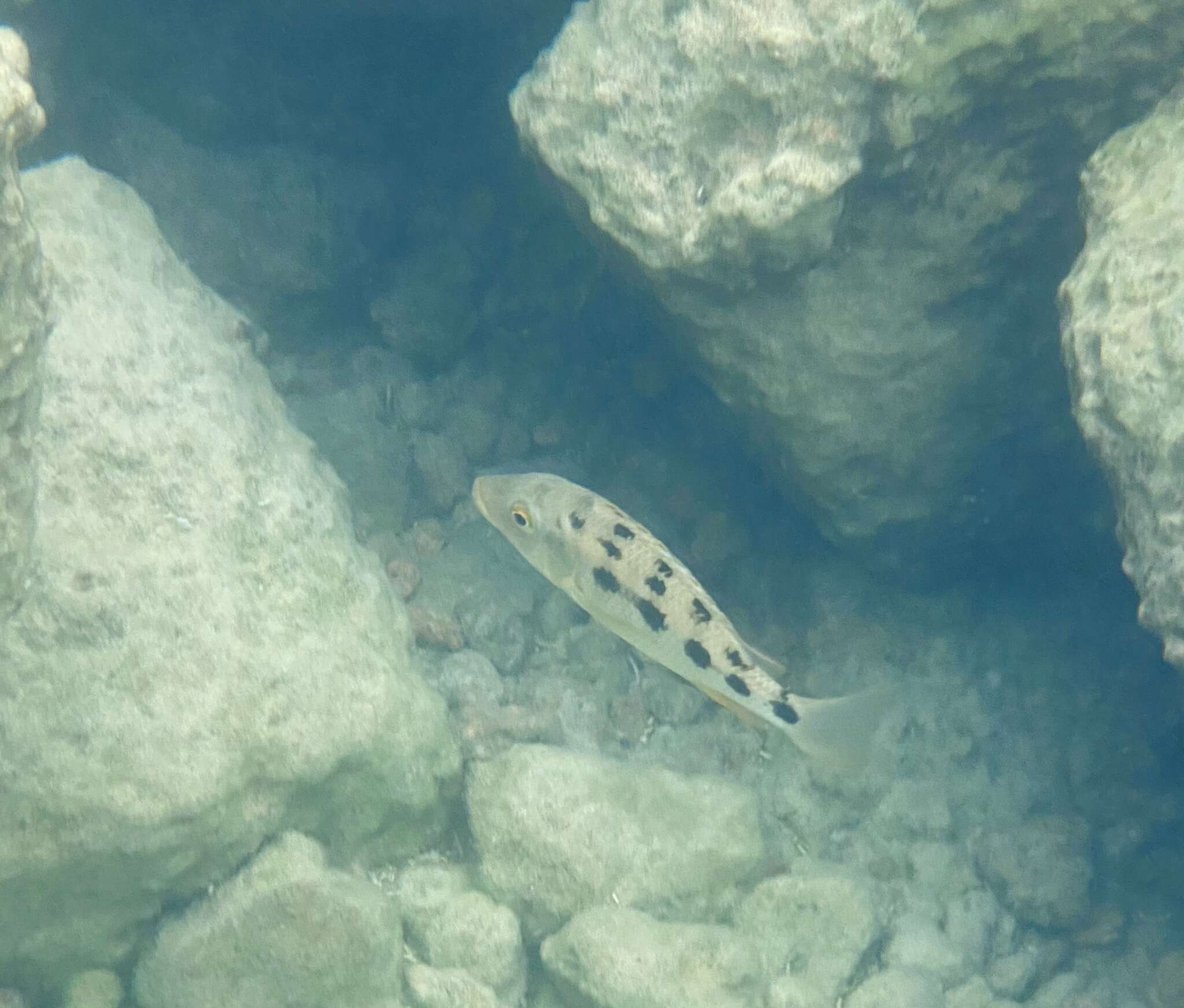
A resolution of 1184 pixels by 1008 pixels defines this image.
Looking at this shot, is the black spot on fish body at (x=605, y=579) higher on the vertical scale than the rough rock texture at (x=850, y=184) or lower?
lower

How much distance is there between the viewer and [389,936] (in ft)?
12.3

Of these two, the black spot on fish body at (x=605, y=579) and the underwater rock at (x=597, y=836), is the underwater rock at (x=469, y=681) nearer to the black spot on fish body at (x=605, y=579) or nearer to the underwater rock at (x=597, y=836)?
Result: the underwater rock at (x=597, y=836)

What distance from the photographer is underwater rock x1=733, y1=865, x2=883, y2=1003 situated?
4312mm

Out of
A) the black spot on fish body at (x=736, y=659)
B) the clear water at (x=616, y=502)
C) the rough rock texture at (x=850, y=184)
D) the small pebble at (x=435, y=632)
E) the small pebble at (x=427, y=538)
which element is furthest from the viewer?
the small pebble at (x=427, y=538)

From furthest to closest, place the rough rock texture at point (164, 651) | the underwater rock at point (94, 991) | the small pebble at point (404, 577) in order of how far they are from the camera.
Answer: the small pebble at point (404, 577)
the underwater rock at point (94, 991)
the rough rock texture at point (164, 651)

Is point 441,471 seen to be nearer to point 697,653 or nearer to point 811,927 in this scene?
point 811,927

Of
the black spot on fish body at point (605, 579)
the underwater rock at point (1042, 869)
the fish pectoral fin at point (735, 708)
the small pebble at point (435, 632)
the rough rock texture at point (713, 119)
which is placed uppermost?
the rough rock texture at point (713, 119)

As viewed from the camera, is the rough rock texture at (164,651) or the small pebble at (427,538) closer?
the rough rock texture at (164,651)

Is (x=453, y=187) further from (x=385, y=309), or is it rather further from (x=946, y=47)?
(x=946, y=47)

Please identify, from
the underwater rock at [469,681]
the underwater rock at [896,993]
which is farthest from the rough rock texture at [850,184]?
the underwater rock at [896,993]

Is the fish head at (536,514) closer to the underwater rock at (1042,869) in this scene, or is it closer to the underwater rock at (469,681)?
the underwater rock at (469,681)

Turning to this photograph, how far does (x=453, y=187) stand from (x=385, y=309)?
1499 mm

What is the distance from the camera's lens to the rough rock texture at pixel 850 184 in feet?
11.8

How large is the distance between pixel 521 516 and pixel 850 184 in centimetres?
231
